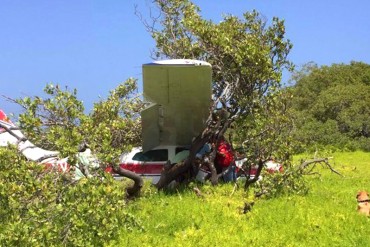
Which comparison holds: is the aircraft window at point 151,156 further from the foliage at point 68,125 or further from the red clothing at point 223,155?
the foliage at point 68,125

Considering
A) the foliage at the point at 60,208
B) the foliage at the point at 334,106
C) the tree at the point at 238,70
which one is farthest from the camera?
the foliage at the point at 334,106

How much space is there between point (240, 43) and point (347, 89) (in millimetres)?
19949

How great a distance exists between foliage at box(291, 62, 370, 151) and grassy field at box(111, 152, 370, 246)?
1433 cm

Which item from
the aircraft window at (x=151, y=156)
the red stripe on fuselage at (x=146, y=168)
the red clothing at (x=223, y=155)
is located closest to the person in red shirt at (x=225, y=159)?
the red clothing at (x=223, y=155)

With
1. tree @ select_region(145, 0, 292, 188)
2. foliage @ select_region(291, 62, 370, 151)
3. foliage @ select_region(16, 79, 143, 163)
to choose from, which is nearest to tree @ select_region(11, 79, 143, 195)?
foliage @ select_region(16, 79, 143, 163)

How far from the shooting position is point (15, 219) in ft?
21.3

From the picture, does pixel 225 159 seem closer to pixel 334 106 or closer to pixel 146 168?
pixel 146 168

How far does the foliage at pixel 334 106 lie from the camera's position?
26.5m

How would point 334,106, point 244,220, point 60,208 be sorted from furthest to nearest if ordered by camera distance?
point 334,106, point 244,220, point 60,208

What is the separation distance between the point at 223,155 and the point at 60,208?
7.02 metres

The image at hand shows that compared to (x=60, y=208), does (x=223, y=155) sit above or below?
below

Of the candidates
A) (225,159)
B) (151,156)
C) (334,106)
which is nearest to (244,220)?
(225,159)

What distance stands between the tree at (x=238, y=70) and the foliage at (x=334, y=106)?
12.0 metres

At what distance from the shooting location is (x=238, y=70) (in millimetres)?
11719
